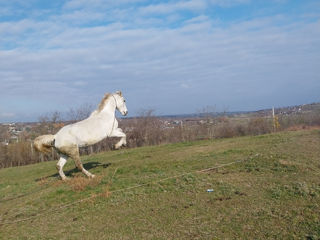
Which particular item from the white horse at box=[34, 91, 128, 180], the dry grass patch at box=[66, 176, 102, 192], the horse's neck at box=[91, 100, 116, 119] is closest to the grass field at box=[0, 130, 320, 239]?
Answer: the dry grass patch at box=[66, 176, 102, 192]

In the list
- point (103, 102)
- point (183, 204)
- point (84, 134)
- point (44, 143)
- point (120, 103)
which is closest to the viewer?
point (183, 204)

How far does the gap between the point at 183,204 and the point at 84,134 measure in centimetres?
437

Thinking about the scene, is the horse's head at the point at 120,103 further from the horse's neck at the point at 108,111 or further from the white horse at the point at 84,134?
the horse's neck at the point at 108,111

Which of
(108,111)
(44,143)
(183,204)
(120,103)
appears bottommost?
(183,204)

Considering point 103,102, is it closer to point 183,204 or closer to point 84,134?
point 84,134

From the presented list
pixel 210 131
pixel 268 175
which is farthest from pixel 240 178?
pixel 210 131

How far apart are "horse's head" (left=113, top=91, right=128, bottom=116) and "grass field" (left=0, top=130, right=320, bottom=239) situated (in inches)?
79.6

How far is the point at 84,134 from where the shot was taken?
9656mm

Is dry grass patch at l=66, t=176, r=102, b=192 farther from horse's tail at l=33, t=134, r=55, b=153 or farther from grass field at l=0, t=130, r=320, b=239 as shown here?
horse's tail at l=33, t=134, r=55, b=153

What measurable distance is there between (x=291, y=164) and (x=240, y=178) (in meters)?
1.70

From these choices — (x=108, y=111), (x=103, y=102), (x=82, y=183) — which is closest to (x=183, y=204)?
(x=82, y=183)

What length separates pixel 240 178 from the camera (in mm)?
7812

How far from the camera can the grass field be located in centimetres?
524

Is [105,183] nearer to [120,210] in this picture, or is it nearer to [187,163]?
[120,210]
